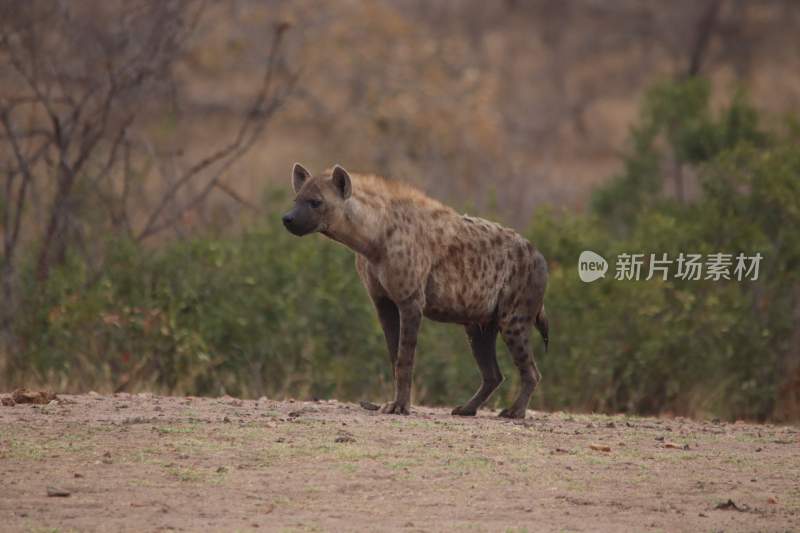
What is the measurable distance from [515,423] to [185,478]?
2.08 meters

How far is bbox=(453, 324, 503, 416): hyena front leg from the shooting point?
7465 mm

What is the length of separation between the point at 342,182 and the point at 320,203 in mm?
162

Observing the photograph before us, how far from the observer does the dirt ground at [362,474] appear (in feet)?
16.4

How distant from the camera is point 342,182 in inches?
275

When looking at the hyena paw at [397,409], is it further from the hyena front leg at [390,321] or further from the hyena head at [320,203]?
the hyena head at [320,203]

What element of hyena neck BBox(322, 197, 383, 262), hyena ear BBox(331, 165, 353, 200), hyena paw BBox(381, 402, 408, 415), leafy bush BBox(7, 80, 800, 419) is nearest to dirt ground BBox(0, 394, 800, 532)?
hyena paw BBox(381, 402, 408, 415)

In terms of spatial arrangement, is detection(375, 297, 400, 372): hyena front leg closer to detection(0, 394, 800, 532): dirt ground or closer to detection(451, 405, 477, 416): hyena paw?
detection(451, 405, 477, 416): hyena paw

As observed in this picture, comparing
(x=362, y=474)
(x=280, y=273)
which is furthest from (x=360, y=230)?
(x=280, y=273)

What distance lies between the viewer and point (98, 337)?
32.8 ft

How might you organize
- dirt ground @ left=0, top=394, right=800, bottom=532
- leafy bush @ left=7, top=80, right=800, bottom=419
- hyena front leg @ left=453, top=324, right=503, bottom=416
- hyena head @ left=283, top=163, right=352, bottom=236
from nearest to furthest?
dirt ground @ left=0, top=394, right=800, bottom=532
hyena head @ left=283, top=163, right=352, bottom=236
hyena front leg @ left=453, top=324, right=503, bottom=416
leafy bush @ left=7, top=80, right=800, bottom=419

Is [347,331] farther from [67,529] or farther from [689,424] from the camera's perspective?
[67,529]

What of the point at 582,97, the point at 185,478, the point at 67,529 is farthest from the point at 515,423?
the point at 582,97

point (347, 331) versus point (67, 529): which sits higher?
point (347, 331)

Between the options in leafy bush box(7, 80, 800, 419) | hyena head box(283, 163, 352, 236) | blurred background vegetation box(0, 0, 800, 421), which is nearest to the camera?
hyena head box(283, 163, 352, 236)
